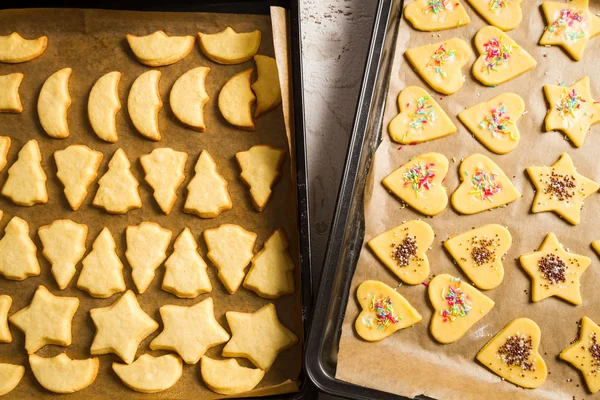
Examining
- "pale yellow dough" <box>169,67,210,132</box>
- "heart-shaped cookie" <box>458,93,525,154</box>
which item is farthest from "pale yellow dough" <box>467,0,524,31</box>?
"pale yellow dough" <box>169,67,210,132</box>

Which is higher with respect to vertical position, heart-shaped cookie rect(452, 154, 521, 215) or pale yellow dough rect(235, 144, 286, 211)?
heart-shaped cookie rect(452, 154, 521, 215)

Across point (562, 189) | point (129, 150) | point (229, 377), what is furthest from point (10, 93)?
point (562, 189)

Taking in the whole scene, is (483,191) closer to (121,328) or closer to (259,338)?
(259,338)

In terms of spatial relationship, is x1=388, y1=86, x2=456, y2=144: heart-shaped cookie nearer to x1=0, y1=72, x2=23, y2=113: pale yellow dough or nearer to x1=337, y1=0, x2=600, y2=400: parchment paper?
x1=337, y1=0, x2=600, y2=400: parchment paper

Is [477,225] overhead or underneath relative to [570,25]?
underneath

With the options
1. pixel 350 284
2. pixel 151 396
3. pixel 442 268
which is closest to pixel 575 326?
pixel 442 268

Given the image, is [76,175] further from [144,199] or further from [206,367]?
[206,367]
